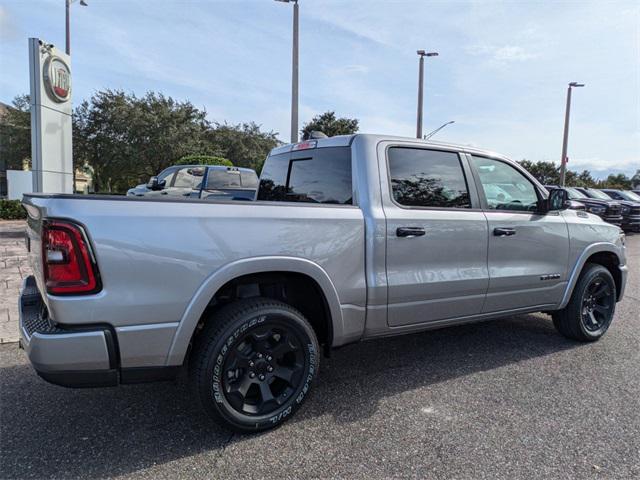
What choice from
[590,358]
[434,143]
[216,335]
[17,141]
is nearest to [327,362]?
Result: [216,335]

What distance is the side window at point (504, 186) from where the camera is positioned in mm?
3852

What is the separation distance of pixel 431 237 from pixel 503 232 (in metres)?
0.78

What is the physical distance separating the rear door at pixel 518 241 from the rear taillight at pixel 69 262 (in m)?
2.87

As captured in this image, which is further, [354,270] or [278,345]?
[354,270]

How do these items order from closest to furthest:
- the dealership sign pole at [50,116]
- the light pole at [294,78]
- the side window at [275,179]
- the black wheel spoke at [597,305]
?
the side window at [275,179] < the black wheel spoke at [597,305] < the dealership sign pole at [50,116] < the light pole at [294,78]

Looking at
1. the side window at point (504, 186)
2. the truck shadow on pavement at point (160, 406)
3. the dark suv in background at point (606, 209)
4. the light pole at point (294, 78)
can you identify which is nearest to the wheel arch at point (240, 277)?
the truck shadow on pavement at point (160, 406)

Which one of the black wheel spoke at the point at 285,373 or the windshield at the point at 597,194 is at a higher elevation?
the windshield at the point at 597,194

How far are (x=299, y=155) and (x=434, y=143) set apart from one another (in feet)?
3.56

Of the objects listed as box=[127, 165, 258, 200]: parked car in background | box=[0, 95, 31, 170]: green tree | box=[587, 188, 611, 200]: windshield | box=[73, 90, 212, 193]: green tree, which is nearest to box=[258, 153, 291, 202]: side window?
box=[127, 165, 258, 200]: parked car in background

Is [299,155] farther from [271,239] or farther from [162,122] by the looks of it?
[162,122]

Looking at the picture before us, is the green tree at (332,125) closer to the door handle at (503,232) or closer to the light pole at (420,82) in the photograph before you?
Result: the light pole at (420,82)

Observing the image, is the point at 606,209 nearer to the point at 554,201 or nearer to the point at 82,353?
the point at 554,201

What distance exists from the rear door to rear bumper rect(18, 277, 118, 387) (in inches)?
111

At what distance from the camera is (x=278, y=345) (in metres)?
2.85
